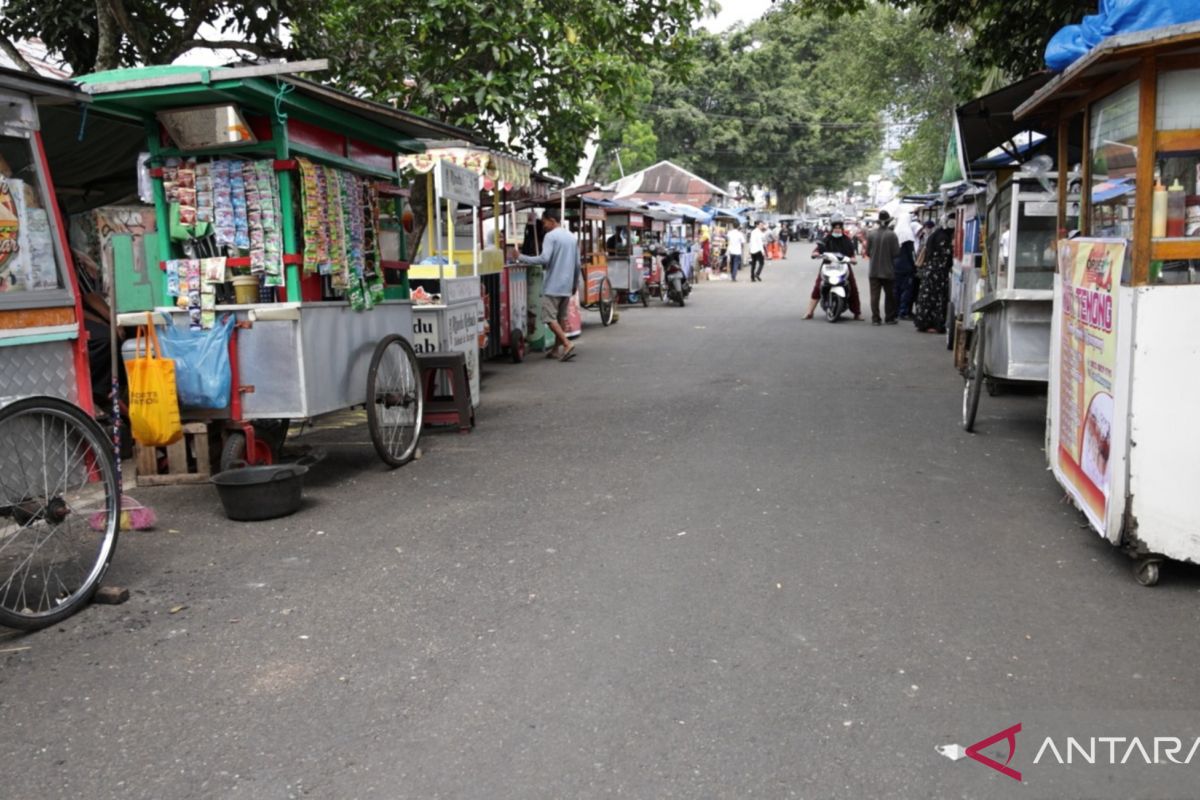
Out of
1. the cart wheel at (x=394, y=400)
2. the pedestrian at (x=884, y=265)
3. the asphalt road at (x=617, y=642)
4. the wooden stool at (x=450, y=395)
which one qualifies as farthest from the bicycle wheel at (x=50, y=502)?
the pedestrian at (x=884, y=265)

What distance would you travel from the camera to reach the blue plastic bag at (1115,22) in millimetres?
4602

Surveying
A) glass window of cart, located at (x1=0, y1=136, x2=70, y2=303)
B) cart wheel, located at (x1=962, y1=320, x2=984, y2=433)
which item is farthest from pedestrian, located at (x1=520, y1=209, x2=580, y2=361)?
glass window of cart, located at (x1=0, y1=136, x2=70, y2=303)

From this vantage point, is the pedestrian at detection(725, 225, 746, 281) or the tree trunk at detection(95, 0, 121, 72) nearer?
the tree trunk at detection(95, 0, 121, 72)

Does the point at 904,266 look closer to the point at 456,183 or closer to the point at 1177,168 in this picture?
the point at 456,183

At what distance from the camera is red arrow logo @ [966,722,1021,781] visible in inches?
119

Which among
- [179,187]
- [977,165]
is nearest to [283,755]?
[179,187]

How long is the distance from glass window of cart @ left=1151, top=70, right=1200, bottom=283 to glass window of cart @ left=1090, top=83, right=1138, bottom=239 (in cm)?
12

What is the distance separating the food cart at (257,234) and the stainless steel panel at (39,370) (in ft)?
5.74

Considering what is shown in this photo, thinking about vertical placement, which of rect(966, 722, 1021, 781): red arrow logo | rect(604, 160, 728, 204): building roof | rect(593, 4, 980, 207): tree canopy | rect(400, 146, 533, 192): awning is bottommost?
rect(966, 722, 1021, 781): red arrow logo

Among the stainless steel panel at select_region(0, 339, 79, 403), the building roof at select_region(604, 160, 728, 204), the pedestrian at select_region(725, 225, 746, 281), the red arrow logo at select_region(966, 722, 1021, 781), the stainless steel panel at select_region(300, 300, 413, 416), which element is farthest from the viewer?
the building roof at select_region(604, 160, 728, 204)

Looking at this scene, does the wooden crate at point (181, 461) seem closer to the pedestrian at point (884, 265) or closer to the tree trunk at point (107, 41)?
Answer: the tree trunk at point (107, 41)

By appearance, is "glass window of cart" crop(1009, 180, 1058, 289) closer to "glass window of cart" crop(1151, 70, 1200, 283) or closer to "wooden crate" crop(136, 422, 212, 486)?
"glass window of cart" crop(1151, 70, 1200, 283)

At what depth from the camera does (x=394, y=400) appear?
738 cm

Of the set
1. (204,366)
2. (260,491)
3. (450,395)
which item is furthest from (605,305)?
(260,491)
